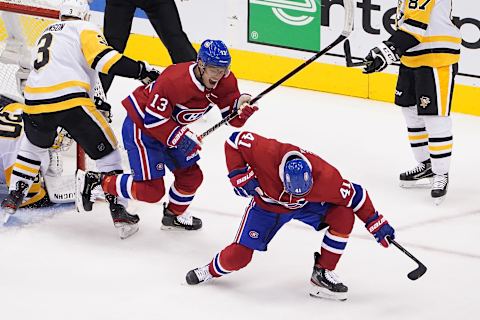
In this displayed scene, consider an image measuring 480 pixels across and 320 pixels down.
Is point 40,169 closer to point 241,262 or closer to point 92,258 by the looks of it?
point 92,258

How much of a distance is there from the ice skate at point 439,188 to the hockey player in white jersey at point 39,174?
5.37 feet

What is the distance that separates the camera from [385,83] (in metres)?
6.84

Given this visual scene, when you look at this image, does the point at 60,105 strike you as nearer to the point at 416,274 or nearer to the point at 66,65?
the point at 66,65

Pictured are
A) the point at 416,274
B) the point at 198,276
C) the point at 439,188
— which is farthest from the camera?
the point at 439,188

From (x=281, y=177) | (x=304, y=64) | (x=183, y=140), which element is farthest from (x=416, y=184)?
(x=281, y=177)

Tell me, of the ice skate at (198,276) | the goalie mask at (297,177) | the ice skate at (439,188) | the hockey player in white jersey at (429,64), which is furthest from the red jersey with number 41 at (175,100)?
the ice skate at (439,188)

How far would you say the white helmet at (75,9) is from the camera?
17.0 ft

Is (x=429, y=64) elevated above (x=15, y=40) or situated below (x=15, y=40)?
above

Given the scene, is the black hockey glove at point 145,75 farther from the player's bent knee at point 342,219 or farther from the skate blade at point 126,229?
the player's bent knee at point 342,219

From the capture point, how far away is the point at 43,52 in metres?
5.06

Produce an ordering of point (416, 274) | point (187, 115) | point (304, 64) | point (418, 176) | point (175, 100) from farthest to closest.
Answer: point (418, 176), point (304, 64), point (187, 115), point (175, 100), point (416, 274)

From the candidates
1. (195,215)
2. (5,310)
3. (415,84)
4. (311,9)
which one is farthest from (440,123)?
(5,310)

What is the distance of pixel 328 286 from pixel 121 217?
1.02 m

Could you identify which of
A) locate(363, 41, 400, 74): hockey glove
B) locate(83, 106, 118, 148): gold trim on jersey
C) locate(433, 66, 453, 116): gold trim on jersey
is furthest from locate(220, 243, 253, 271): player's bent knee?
locate(433, 66, 453, 116): gold trim on jersey
